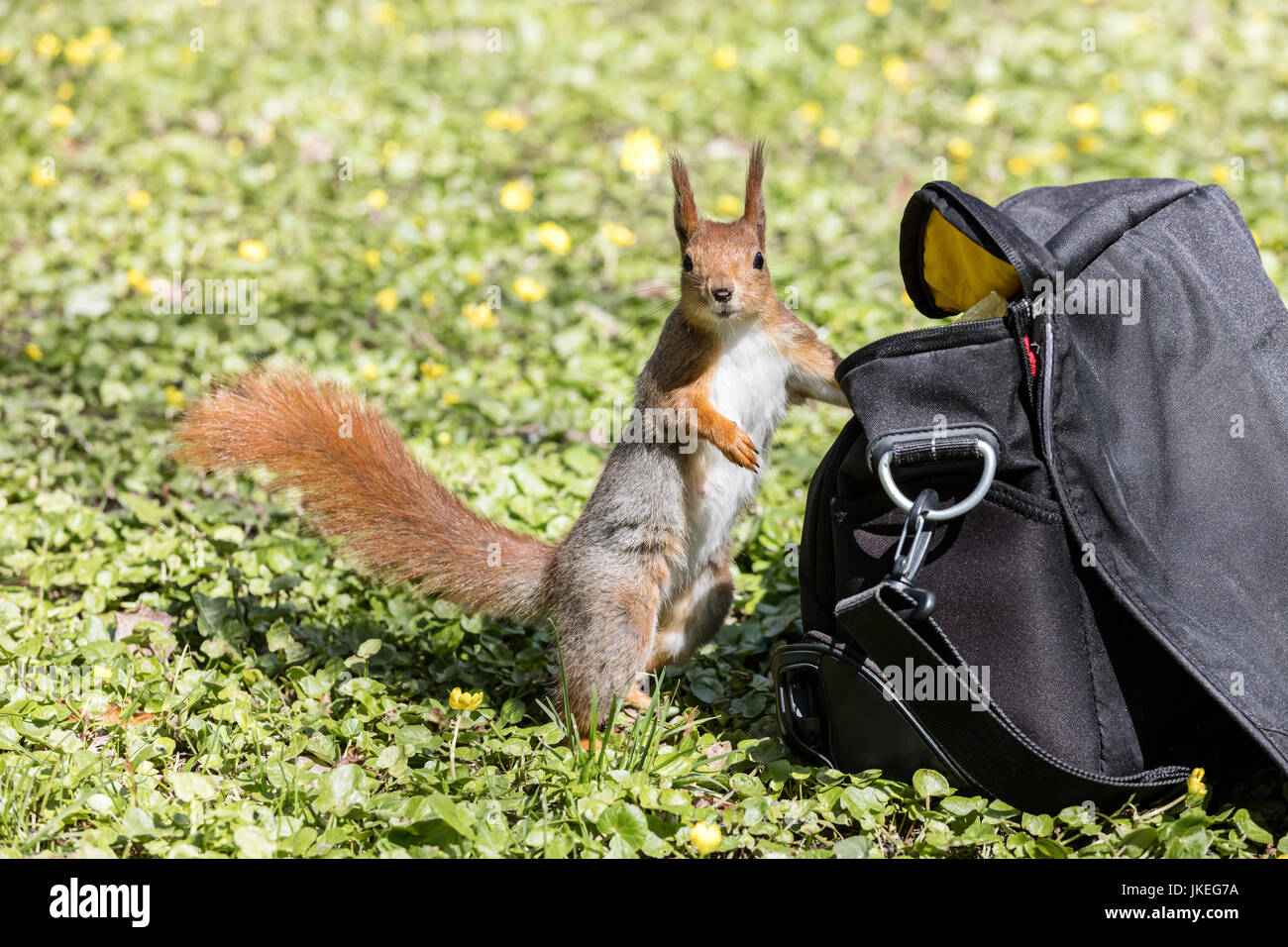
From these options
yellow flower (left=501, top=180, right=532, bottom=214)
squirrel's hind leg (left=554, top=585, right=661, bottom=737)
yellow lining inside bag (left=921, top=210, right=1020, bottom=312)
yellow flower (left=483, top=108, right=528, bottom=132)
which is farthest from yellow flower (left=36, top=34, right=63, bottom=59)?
yellow lining inside bag (left=921, top=210, right=1020, bottom=312)

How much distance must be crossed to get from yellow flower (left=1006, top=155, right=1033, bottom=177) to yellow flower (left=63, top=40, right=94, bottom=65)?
3.67 m

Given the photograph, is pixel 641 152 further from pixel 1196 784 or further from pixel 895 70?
pixel 1196 784

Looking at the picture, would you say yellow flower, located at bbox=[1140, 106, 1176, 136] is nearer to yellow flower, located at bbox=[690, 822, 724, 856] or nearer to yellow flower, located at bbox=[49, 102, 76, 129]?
yellow flower, located at bbox=[690, 822, 724, 856]

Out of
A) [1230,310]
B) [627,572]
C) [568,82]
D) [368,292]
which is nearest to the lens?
[1230,310]

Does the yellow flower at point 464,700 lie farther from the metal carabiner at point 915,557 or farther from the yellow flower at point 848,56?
the yellow flower at point 848,56

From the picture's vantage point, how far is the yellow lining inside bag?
6.31ft

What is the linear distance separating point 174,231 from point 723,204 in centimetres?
185

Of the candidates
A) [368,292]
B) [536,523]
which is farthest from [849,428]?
[368,292]

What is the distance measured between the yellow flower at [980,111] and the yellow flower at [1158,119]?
1.85 ft

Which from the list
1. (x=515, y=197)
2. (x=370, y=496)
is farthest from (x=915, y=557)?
(x=515, y=197)

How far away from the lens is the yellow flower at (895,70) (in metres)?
5.19

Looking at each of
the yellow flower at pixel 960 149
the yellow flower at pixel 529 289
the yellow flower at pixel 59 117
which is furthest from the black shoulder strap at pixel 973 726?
the yellow flower at pixel 59 117
